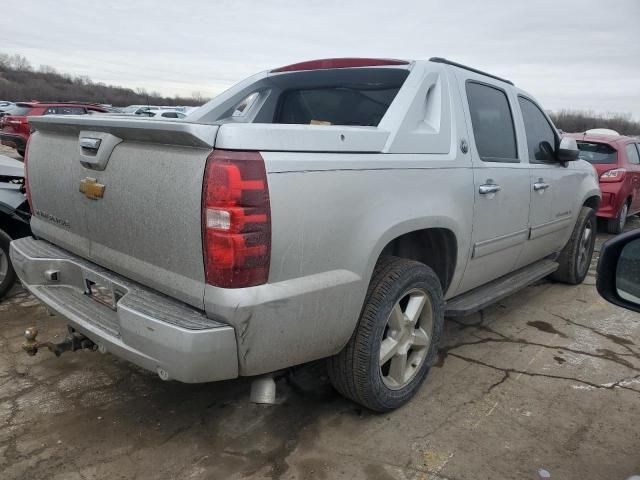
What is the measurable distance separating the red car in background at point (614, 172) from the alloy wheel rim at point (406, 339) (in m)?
6.58

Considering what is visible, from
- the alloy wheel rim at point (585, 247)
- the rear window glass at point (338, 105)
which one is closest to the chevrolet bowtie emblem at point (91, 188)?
the rear window glass at point (338, 105)

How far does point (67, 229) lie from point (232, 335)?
1321mm

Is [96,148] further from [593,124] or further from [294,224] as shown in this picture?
[593,124]

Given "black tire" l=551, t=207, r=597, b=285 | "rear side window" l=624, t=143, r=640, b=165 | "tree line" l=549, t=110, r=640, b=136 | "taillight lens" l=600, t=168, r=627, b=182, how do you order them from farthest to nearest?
"tree line" l=549, t=110, r=640, b=136 < "rear side window" l=624, t=143, r=640, b=165 < "taillight lens" l=600, t=168, r=627, b=182 < "black tire" l=551, t=207, r=597, b=285

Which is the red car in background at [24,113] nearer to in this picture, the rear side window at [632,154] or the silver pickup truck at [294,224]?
the silver pickup truck at [294,224]

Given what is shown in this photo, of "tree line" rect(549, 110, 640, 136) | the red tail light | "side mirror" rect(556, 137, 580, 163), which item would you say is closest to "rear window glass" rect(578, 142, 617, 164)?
"side mirror" rect(556, 137, 580, 163)

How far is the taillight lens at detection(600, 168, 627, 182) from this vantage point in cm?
813

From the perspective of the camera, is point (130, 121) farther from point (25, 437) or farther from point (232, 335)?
point (25, 437)

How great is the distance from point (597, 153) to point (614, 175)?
1.91 feet

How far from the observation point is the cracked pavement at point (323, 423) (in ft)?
7.98

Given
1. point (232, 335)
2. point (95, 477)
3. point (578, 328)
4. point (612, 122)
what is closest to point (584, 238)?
point (578, 328)

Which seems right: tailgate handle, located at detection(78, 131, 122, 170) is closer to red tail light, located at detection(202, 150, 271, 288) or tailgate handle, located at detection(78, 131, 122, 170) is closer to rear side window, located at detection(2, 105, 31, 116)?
red tail light, located at detection(202, 150, 271, 288)

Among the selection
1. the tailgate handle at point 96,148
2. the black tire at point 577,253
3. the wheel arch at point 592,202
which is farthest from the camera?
the wheel arch at point 592,202

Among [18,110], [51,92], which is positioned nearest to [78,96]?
[51,92]
